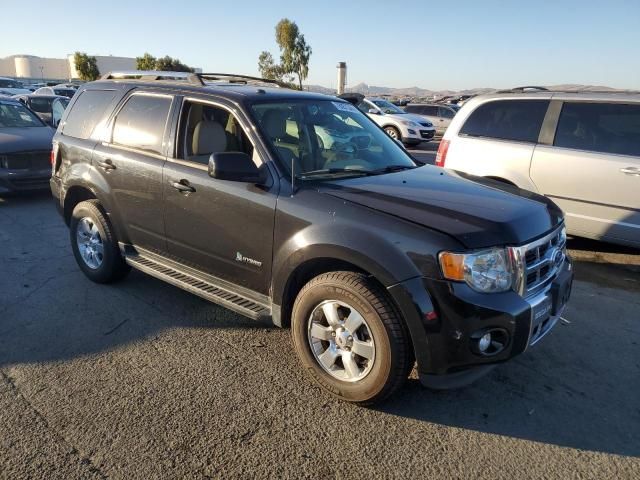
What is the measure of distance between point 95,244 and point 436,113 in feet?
64.5

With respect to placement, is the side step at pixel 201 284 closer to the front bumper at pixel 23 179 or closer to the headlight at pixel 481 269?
the headlight at pixel 481 269

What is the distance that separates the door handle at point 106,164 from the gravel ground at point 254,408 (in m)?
1.18

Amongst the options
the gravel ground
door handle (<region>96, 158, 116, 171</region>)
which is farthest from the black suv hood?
door handle (<region>96, 158, 116, 171</region>)

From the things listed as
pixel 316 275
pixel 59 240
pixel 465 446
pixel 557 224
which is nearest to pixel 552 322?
pixel 557 224

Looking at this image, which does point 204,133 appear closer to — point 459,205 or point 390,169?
point 390,169

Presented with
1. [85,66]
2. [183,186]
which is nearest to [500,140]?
[183,186]

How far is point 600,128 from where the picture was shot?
5590mm

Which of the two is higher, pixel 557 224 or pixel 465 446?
pixel 557 224

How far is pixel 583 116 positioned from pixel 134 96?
15.8 ft

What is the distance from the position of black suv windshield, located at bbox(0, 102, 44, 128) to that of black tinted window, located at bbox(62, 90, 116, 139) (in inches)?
191

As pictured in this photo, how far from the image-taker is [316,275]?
3203 millimetres

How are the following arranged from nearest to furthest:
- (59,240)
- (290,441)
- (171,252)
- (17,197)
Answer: (290,441) < (171,252) < (59,240) < (17,197)

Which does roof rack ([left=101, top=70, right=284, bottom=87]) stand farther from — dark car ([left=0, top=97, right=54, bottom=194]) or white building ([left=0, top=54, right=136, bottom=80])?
white building ([left=0, top=54, right=136, bottom=80])

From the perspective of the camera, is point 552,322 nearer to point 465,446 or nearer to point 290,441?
point 465,446
